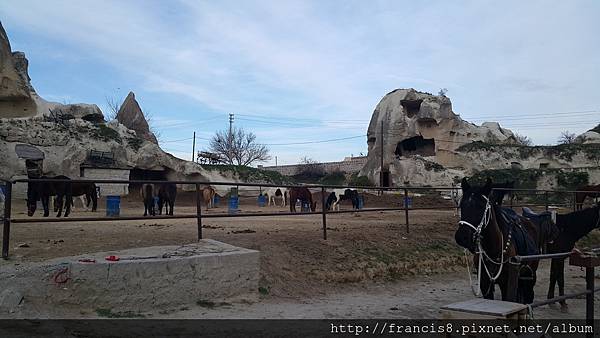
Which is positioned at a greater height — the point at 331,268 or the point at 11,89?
the point at 11,89

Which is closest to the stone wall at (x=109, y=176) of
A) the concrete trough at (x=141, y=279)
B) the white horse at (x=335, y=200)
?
the white horse at (x=335, y=200)

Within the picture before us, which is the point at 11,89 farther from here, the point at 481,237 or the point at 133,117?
the point at 481,237

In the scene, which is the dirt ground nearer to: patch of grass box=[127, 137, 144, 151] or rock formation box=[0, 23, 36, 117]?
patch of grass box=[127, 137, 144, 151]

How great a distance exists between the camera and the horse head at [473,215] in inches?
214

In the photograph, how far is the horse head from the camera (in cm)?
544

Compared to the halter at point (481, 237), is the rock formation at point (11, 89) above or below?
above

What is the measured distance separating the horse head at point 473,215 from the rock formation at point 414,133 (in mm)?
41604

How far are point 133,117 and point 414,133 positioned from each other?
29100 mm

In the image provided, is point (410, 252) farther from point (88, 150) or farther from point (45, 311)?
point (88, 150)

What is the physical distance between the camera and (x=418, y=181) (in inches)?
1807

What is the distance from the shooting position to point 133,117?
45.3 metres

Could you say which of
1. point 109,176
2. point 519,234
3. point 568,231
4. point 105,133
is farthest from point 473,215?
point 105,133

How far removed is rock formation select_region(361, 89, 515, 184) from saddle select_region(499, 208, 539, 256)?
40.5m

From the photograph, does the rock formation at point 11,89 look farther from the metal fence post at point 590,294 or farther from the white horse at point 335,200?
the metal fence post at point 590,294
